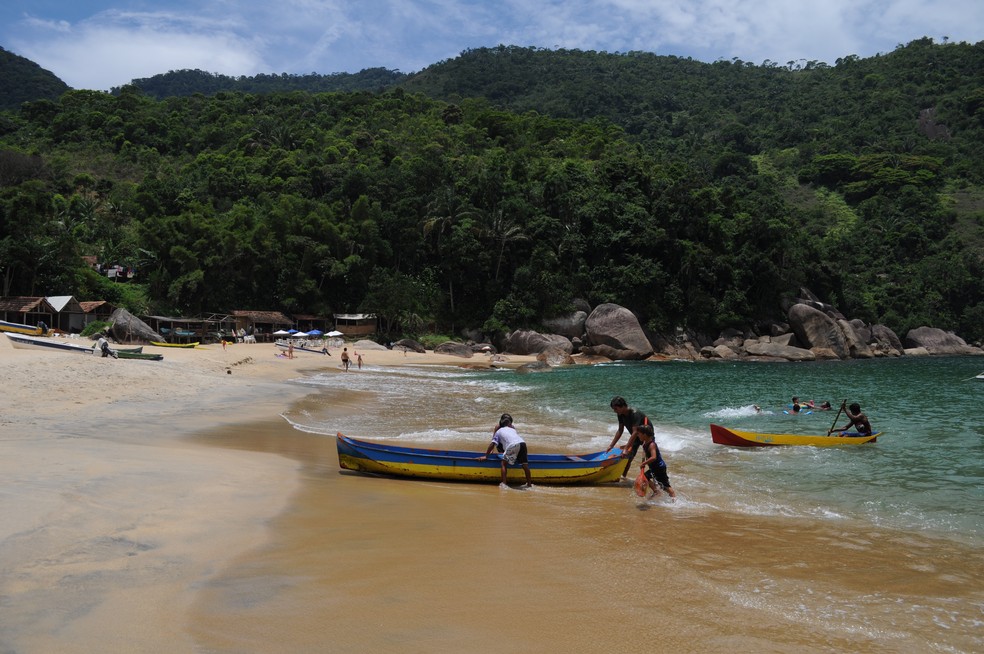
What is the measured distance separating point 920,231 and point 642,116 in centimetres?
6371

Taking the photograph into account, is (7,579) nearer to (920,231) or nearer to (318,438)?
(318,438)

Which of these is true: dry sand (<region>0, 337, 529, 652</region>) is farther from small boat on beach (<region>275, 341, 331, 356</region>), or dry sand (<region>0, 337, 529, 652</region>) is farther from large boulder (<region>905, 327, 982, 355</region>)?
large boulder (<region>905, 327, 982, 355</region>)

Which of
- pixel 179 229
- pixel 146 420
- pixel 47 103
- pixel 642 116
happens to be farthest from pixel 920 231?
pixel 47 103

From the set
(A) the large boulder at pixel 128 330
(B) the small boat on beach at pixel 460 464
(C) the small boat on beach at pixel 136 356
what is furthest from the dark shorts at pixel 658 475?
(A) the large boulder at pixel 128 330

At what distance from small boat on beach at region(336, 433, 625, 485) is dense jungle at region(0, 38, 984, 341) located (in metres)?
44.4

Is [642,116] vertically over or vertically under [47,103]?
over

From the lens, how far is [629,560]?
6.59 metres

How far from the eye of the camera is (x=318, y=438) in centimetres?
1405

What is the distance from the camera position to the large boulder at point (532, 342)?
51625 mm

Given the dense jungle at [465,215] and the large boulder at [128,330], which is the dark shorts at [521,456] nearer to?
the large boulder at [128,330]

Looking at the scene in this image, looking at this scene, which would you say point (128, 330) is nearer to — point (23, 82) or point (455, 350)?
point (455, 350)

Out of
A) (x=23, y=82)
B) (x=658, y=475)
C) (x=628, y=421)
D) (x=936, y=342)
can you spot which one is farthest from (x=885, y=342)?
(x=23, y=82)

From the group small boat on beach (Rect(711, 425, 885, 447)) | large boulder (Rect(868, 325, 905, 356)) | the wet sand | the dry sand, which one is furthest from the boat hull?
large boulder (Rect(868, 325, 905, 356))

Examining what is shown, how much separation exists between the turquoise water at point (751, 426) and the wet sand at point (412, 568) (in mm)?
1257
